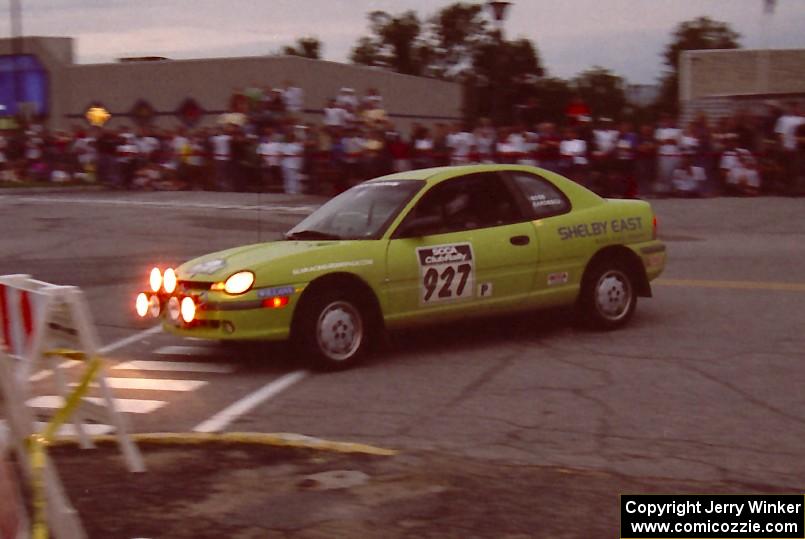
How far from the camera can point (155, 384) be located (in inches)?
350

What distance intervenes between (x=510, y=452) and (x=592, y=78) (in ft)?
260

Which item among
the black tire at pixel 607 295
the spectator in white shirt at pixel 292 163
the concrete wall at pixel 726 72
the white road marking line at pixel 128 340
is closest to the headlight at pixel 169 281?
the white road marking line at pixel 128 340

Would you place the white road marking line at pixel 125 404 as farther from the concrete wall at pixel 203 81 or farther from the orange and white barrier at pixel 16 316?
the concrete wall at pixel 203 81

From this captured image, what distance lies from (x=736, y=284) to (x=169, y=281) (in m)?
6.82

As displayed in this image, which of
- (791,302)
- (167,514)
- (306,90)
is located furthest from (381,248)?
(306,90)

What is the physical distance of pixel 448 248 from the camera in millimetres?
9445

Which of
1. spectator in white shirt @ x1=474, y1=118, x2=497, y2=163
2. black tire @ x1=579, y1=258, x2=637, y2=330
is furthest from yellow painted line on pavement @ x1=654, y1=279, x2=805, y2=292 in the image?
spectator in white shirt @ x1=474, y1=118, x2=497, y2=163

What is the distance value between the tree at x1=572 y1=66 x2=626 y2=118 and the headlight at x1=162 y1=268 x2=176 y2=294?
7364cm

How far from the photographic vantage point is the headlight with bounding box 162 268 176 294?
909 cm

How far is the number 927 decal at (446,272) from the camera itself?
30.6 ft

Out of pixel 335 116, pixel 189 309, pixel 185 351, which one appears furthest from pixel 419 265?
pixel 335 116

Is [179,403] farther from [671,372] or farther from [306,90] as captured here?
[306,90]

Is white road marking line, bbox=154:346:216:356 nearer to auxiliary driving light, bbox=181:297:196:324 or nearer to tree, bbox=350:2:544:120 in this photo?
auxiliary driving light, bbox=181:297:196:324

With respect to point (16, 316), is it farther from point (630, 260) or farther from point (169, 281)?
point (630, 260)
